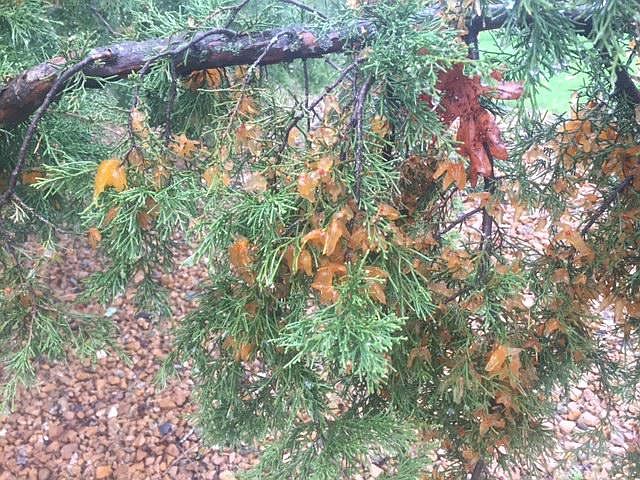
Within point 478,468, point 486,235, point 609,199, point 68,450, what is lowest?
point 68,450

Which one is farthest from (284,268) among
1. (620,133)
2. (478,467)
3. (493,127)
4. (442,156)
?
(478,467)

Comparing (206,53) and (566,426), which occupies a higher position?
(206,53)

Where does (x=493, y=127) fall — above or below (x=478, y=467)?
above

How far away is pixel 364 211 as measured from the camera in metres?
1.08

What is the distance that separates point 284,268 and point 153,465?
2624 mm

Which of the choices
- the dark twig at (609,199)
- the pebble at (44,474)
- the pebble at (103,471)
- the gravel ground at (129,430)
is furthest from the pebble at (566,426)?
the pebble at (44,474)

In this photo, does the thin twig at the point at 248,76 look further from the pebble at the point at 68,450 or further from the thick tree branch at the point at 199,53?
the pebble at the point at 68,450

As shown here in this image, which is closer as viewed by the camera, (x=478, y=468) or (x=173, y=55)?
(x=173, y=55)

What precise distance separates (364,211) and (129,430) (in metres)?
3.01

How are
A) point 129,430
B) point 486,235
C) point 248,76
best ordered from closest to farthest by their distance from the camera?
point 248,76 < point 486,235 < point 129,430

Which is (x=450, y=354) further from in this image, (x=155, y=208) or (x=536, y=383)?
(x=155, y=208)

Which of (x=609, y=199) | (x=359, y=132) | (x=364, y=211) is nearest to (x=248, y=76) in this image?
(x=359, y=132)

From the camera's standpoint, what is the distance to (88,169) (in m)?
1.17

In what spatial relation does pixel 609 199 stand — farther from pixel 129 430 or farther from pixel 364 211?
pixel 129 430
